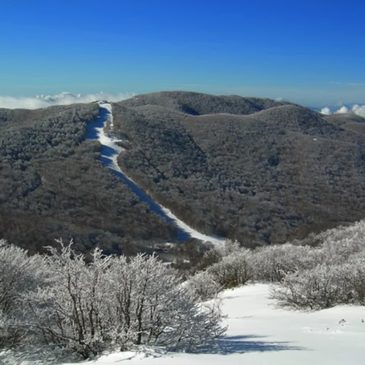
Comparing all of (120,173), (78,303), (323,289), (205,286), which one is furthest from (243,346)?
(120,173)

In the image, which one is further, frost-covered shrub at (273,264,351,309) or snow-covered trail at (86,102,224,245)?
snow-covered trail at (86,102,224,245)

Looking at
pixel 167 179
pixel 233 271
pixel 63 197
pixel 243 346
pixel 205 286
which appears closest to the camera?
pixel 243 346

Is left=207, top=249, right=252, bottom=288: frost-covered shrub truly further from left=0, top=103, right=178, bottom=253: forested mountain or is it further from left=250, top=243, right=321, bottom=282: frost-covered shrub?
left=0, top=103, right=178, bottom=253: forested mountain

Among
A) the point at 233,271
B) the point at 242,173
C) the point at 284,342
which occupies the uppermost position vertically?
the point at 284,342

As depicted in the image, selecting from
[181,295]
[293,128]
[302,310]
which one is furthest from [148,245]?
[293,128]

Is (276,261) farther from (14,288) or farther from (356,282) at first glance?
(14,288)

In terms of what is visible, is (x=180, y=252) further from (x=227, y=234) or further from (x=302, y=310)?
(x=302, y=310)

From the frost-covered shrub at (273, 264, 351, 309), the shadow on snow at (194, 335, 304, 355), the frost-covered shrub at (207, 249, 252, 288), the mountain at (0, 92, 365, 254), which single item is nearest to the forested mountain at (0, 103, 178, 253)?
the mountain at (0, 92, 365, 254)
